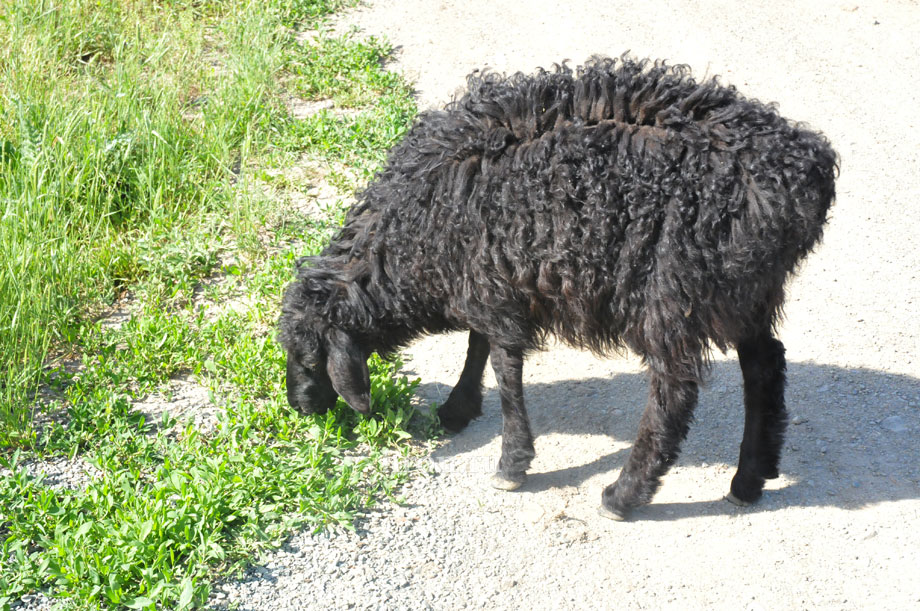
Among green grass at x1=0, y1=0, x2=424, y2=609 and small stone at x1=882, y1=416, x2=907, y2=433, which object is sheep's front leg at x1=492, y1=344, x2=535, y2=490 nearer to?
green grass at x1=0, y1=0, x2=424, y2=609

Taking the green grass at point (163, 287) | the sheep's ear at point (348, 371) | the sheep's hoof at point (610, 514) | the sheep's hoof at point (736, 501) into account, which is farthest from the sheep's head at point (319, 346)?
the sheep's hoof at point (736, 501)

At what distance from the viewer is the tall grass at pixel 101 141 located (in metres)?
5.14

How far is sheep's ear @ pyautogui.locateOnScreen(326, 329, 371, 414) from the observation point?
4.36 meters

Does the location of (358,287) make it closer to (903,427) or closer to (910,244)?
(903,427)

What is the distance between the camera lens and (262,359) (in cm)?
505

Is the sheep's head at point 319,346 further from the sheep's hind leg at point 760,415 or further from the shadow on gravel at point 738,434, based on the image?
the sheep's hind leg at point 760,415

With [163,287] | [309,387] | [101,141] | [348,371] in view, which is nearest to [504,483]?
[348,371]

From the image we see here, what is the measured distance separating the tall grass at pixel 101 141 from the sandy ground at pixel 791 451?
1.95 m

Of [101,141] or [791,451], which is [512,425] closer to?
[791,451]

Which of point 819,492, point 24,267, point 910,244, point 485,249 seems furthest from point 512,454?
point 910,244

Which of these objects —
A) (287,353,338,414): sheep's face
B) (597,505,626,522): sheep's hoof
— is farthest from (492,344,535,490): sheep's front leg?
(287,353,338,414): sheep's face

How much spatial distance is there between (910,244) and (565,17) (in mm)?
4637

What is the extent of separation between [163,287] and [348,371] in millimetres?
1997

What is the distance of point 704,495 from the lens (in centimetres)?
441
